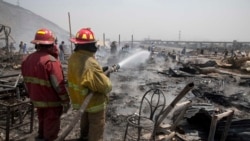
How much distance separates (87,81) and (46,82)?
0.72 m

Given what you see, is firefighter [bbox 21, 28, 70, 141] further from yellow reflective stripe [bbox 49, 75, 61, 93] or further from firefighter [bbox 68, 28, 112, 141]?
firefighter [bbox 68, 28, 112, 141]

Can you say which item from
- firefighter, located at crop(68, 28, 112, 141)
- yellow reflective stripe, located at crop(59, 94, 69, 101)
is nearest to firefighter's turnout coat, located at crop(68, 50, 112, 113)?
firefighter, located at crop(68, 28, 112, 141)

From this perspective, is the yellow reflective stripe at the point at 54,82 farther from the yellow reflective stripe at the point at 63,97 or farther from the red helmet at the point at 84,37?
the red helmet at the point at 84,37

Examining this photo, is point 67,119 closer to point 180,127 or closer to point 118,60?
point 180,127

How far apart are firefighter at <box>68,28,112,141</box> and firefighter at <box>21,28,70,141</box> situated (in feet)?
0.69

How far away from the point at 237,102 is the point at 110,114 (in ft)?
15.3

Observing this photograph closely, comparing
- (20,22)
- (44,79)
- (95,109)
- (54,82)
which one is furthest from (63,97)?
(20,22)

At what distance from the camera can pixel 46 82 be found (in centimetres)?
353

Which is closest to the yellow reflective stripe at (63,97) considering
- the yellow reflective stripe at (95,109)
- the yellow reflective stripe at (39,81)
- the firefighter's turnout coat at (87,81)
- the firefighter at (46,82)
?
the firefighter at (46,82)

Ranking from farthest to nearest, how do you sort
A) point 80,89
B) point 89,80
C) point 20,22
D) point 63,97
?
1. point 20,22
2. point 63,97
3. point 80,89
4. point 89,80

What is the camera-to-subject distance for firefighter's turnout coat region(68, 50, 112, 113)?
322 centimetres

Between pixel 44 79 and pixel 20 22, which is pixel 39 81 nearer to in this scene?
pixel 44 79

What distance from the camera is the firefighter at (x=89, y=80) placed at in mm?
3236

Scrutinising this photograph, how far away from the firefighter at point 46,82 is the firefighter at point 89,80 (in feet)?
0.69
